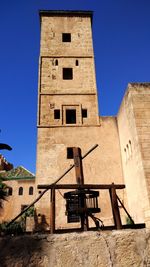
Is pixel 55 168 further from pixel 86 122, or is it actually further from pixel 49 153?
pixel 86 122

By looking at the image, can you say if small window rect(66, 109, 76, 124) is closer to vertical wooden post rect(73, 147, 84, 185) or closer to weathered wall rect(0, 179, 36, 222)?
vertical wooden post rect(73, 147, 84, 185)

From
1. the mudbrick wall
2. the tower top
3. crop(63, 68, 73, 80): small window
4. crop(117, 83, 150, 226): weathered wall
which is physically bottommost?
the mudbrick wall

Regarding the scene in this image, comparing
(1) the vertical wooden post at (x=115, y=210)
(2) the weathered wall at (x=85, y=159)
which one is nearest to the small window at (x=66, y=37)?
(2) the weathered wall at (x=85, y=159)

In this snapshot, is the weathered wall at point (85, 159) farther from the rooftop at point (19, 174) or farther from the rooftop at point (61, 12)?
the rooftop at point (19, 174)

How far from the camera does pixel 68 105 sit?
1550 centimetres

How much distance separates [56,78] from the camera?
1648 centimetres

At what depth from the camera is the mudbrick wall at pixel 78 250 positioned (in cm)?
162

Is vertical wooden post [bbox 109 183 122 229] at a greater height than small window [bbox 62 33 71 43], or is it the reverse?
small window [bbox 62 33 71 43]

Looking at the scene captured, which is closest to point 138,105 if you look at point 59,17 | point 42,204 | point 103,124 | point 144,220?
point 103,124

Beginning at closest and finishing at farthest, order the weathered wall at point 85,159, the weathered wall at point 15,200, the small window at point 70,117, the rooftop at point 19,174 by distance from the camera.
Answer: the weathered wall at point 85,159, the small window at point 70,117, the weathered wall at point 15,200, the rooftop at point 19,174

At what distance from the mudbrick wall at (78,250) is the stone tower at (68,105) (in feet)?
36.1

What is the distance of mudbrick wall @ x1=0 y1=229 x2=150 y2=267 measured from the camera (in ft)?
5.30

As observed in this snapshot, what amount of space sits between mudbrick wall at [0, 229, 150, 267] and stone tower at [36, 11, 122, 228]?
433 inches

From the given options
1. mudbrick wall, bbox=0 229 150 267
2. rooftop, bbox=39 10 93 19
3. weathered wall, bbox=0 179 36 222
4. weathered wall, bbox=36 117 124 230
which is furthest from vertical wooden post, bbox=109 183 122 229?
weathered wall, bbox=0 179 36 222
